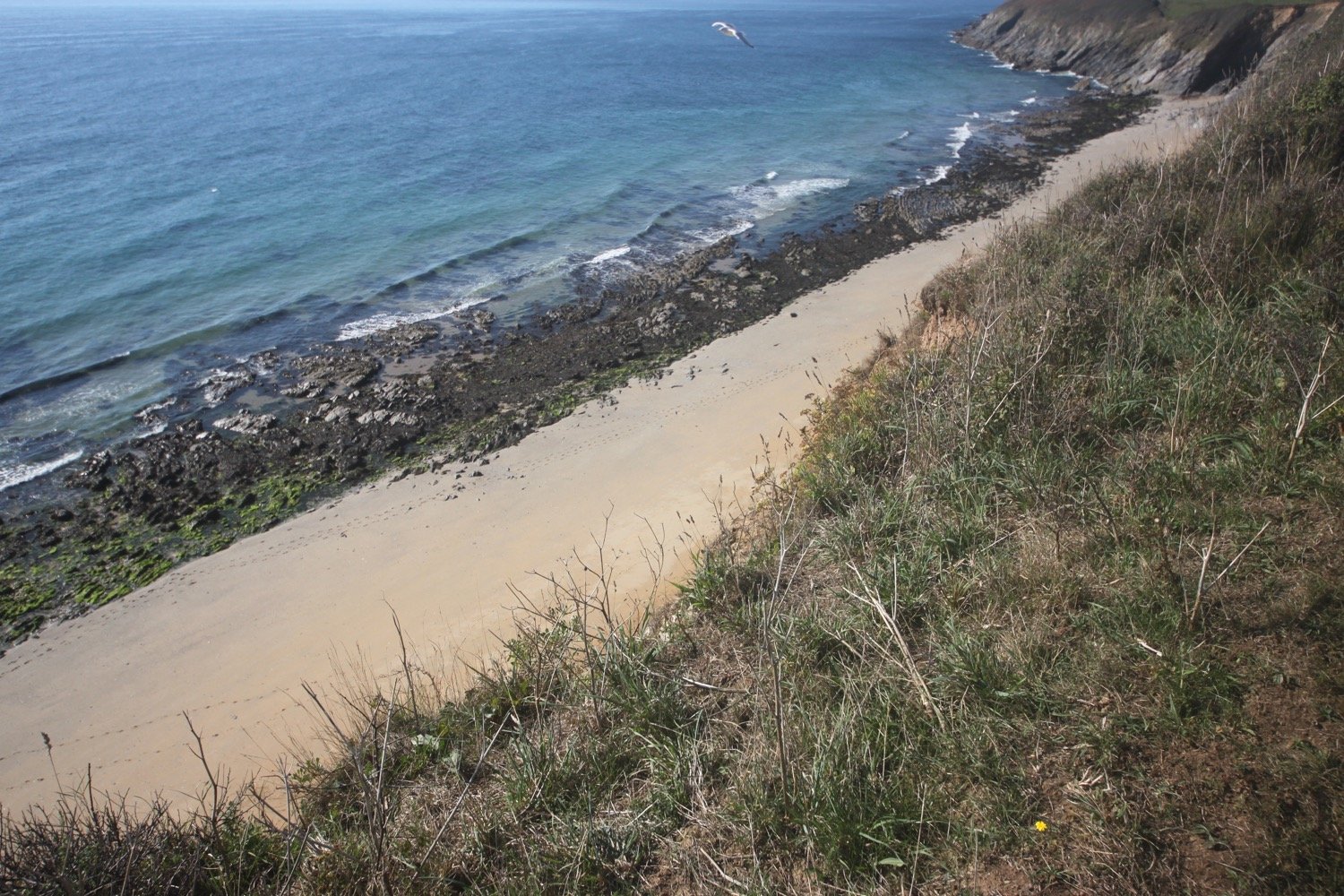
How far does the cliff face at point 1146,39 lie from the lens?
35719 mm

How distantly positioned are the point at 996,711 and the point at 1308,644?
68.1 inches

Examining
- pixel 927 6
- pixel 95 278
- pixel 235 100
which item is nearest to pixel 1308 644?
pixel 95 278


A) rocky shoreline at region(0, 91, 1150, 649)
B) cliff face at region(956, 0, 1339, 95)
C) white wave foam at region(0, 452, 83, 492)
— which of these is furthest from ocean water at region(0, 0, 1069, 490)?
cliff face at region(956, 0, 1339, 95)

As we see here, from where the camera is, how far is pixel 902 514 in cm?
638

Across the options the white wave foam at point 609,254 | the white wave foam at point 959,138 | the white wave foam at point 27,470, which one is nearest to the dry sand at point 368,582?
the white wave foam at point 27,470

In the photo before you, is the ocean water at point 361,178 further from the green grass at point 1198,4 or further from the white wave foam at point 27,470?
the green grass at point 1198,4

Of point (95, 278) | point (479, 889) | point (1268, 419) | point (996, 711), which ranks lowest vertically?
point (479, 889)

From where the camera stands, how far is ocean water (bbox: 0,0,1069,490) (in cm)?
1803

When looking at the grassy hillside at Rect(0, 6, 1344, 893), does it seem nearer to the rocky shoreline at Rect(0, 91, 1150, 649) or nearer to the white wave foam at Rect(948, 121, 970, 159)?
the rocky shoreline at Rect(0, 91, 1150, 649)

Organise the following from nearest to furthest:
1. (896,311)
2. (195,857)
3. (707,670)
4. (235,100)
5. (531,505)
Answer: (195,857) → (707,670) → (531,505) → (896,311) → (235,100)

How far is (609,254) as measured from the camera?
22.1 metres

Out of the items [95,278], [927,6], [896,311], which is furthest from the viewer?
[927,6]

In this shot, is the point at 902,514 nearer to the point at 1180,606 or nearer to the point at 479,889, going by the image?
the point at 1180,606

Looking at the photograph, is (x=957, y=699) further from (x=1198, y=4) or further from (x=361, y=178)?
(x=1198, y=4)
